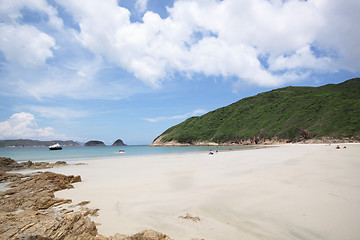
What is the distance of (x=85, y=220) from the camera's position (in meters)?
5.14

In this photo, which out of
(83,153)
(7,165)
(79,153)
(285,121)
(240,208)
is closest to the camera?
(240,208)

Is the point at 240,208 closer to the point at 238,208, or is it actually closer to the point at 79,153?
the point at 238,208

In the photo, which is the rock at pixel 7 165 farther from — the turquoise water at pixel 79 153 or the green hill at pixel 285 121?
the green hill at pixel 285 121

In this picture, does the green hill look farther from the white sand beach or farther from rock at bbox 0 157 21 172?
rock at bbox 0 157 21 172

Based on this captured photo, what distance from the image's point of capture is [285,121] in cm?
10412

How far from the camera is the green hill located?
80000 millimetres

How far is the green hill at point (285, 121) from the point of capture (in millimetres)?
80000

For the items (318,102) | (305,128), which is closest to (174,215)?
(305,128)

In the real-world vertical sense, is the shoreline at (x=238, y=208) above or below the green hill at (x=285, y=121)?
below

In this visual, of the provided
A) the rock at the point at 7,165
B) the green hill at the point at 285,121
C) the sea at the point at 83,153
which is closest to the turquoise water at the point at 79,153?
the sea at the point at 83,153

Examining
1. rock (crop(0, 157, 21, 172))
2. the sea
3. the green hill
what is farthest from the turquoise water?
the green hill

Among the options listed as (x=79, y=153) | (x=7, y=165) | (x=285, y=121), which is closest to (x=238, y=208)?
(x=7, y=165)

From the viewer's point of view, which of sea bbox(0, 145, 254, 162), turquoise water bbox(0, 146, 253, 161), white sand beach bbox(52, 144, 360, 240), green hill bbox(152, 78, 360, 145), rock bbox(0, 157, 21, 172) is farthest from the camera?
green hill bbox(152, 78, 360, 145)

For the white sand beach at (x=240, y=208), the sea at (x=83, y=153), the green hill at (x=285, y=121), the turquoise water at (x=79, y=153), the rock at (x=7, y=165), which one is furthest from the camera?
the green hill at (x=285, y=121)
